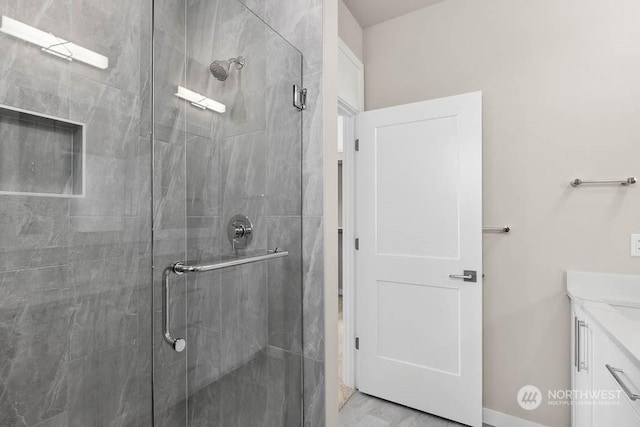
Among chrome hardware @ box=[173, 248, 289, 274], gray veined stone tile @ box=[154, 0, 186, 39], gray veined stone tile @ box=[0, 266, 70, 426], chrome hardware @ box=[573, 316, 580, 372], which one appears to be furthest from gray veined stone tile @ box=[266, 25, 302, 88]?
chrome hardware @ box=[573, 316, 580, 372]

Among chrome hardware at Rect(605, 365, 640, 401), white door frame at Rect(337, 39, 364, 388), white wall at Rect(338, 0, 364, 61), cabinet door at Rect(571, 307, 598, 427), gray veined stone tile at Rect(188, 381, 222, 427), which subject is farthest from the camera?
white door frame at Rect(337, 39, 364, 388)

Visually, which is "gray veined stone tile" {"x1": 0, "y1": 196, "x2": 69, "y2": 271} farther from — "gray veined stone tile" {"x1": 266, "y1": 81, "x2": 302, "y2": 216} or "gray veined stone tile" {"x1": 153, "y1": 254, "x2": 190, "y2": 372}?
"gray veined stone tile" {"x1": 266, "y1": 81, "x2": 302, "y2": 216}

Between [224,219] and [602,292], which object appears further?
[602,292]

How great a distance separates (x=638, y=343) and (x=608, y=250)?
0.93 m

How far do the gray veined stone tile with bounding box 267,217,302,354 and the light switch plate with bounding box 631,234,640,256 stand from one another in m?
1.76

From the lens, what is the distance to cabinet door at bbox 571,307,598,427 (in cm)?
136

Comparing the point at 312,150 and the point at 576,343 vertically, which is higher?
the point at 312,150

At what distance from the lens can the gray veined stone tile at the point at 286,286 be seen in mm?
1289

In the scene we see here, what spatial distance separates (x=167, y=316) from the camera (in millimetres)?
943

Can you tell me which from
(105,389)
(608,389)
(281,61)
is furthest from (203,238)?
(608,389)

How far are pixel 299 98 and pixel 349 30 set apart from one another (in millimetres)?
1241

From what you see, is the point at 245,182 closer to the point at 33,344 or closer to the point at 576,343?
the point at 33,344

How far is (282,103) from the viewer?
51.8 inches

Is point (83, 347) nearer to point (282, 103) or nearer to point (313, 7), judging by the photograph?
point (282, 103)
